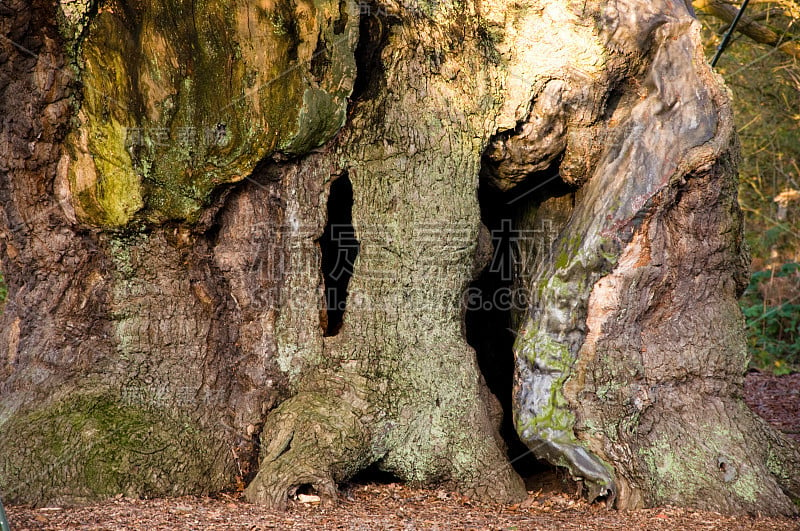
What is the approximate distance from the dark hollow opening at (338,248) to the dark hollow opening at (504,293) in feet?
2.59

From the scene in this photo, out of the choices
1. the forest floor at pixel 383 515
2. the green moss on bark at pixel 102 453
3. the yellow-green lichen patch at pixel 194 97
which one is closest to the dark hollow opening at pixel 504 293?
the forest floor at pixel 383 515

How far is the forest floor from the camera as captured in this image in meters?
3.17

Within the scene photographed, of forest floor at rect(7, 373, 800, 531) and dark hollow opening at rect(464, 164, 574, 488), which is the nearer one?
forest floor at rect(7, 373, 800, 531)

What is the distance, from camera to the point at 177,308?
3805 mm

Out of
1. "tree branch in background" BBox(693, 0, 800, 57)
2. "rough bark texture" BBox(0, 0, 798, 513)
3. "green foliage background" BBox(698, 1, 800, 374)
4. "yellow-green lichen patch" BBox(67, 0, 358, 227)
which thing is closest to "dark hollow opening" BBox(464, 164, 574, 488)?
"rough bark texture" BBox(0, 0, 798, 513)

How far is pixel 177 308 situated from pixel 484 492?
190 centimetres

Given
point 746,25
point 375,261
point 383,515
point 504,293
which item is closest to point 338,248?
point 375,261

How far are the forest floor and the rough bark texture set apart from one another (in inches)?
4.5

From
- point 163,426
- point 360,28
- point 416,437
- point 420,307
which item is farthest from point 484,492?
point 360,28

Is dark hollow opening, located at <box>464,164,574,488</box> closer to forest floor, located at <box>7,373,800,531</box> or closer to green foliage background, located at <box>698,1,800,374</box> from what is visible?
forest floor, located at <box>7,373,800,531</box>

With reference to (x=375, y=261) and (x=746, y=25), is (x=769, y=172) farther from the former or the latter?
(x=375, y=261)

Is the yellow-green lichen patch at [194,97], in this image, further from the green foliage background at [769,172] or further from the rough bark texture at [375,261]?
the green foliage background at [769,172]

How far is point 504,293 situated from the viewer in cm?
471

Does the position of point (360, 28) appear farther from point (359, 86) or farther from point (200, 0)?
point (200, 0)
